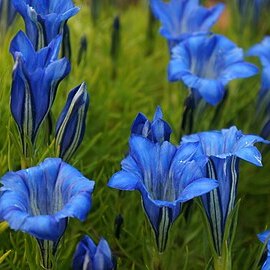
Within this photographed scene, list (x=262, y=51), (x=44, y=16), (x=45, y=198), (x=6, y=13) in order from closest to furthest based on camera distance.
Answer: (x=45, y=198)
(x=44, y=16)
(x=6, y=13)
(x=262, y=51)

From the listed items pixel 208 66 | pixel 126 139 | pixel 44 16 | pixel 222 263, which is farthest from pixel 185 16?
pixel 222 263

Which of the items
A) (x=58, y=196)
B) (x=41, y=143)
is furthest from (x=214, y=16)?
(x=58, y=196)

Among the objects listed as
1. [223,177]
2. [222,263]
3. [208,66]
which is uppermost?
[208,66]

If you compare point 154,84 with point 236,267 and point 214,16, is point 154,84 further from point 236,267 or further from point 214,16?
point 236,267

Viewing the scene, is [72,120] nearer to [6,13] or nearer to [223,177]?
[223,177]

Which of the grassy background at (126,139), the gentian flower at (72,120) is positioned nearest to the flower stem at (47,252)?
the grassy background at (126,139)

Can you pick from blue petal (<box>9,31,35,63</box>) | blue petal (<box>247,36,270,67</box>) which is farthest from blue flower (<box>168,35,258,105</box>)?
blue petal (<box>9,31,35,63</box>)
